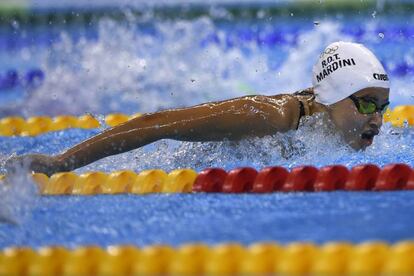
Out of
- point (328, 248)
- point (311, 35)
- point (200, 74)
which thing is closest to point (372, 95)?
point (328, 248)

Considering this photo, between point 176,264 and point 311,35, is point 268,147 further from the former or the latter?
point 311,35

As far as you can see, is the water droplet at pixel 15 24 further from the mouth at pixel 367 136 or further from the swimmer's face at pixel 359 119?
the mouth at pixel 367 136

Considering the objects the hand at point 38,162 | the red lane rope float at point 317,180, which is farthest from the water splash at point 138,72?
the red lane rope float at point 317,180

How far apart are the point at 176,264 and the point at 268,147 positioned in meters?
1.52

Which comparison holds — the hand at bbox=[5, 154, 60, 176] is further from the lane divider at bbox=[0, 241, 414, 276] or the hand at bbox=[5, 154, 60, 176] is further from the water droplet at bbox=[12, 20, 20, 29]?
the water droplet at bbox=[12, 20, 20, 29]

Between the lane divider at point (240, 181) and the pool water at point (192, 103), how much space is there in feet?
0.31

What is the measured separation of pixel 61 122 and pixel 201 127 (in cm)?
182

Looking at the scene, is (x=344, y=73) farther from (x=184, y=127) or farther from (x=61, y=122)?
(x=61, y=122)

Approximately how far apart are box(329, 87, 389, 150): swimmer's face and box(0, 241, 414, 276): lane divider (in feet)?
4.46

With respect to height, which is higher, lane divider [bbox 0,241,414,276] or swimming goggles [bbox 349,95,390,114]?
swimming goggles [bbox 349,95,390,114]

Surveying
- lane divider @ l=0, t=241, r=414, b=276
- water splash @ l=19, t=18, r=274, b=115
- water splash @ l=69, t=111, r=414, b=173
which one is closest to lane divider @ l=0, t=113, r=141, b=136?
water splash @ l=19, t=18, r=274, b=115

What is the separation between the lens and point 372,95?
3668mm

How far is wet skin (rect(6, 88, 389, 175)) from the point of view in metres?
3.58

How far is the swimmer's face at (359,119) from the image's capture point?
3.63 meters
